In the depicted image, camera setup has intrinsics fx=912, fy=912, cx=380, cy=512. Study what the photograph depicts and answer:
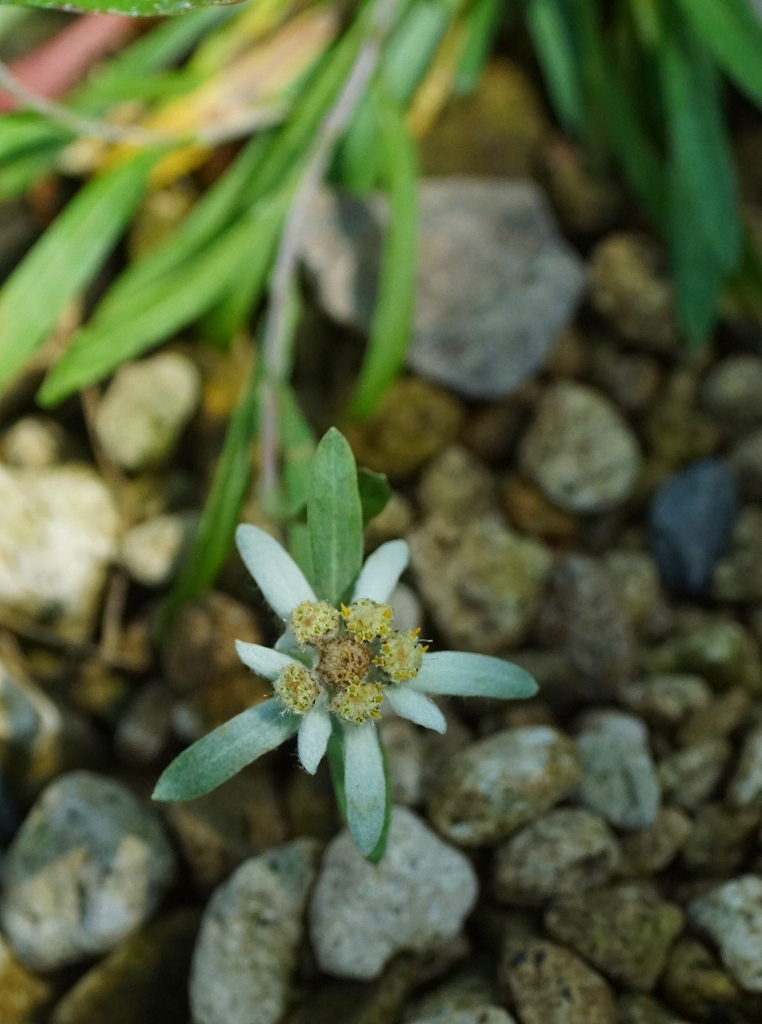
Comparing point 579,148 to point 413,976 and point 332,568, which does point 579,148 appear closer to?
point 332,568

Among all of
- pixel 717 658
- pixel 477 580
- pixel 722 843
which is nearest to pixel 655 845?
pixel 722 843

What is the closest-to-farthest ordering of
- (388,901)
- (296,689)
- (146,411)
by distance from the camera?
(296,689), (388,901), (146,411)

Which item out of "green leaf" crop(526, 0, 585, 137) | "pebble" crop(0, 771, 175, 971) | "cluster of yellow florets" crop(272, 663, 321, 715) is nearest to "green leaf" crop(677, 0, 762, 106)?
"green leaf" crop(526, 0, 585, 137)

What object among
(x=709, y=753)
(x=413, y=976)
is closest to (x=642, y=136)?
(x=709, y=753)

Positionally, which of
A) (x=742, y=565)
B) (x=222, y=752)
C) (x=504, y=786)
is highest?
(x=222, y=752)

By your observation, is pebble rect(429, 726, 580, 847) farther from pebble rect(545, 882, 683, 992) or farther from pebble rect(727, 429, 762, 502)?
pebble rect(727, 429, 762, 502)

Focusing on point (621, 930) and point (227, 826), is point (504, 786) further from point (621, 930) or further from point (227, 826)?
point (227, 826)
